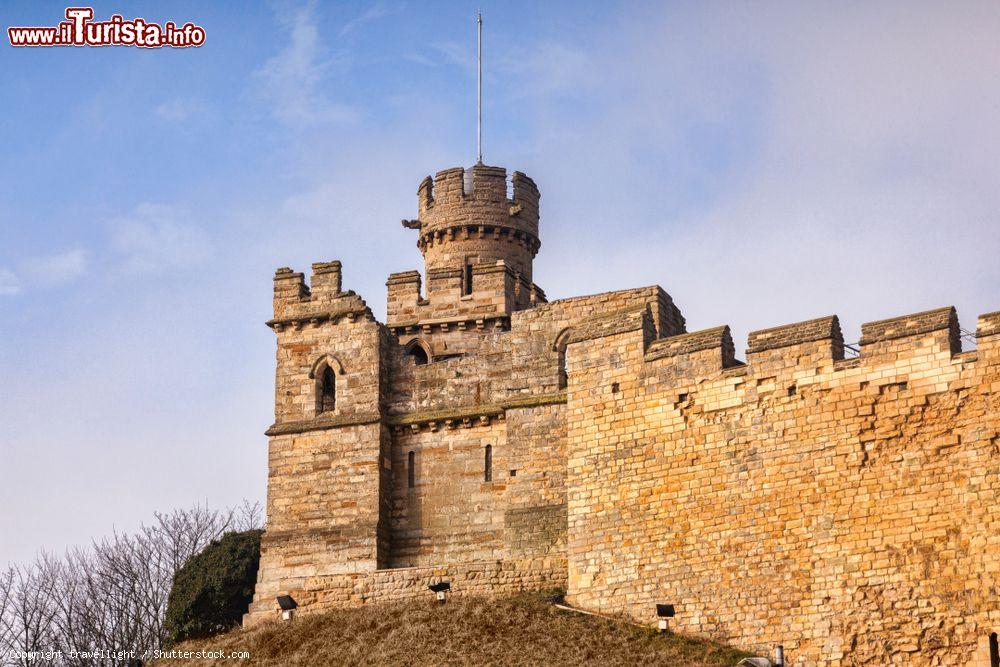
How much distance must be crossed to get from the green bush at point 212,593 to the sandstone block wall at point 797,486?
8016mm

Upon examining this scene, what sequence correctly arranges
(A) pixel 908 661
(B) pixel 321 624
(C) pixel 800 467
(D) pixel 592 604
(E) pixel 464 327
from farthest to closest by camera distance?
1. (E) pixel 464 327
2. (B) pixel 321 624
3. (D) pixel 592 604
4. (C) pixel 800 467
5. (A) pixel 908 661

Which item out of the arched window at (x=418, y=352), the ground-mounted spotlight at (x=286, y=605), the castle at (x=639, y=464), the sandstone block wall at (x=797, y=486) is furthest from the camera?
the arched window at (x=418, y=352)

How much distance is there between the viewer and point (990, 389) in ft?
86.3

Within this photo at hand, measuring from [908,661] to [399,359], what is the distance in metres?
12.9

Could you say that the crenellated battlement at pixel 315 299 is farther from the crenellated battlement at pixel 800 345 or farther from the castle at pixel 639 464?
the crenellated battlement at pixel 800 345

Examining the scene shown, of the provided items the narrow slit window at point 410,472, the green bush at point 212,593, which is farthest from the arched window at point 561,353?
the green bush at point 212,593

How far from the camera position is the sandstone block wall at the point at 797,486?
26219 millimetres

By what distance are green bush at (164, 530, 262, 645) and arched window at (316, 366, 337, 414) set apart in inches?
131

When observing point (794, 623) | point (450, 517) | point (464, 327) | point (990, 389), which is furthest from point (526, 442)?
point (990, 389)

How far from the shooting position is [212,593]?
3497 cm

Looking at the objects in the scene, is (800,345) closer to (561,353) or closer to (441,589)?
(561,353)

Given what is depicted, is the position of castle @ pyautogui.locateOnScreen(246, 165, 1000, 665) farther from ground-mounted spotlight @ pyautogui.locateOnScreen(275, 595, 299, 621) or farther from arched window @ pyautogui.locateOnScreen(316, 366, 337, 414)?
ground-mounted spotlight @ pyautogui.locateOnScreen(275, 595, 299, 621)

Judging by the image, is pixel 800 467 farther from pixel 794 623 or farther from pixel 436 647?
pixel 436 647

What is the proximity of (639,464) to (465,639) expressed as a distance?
4136mm
